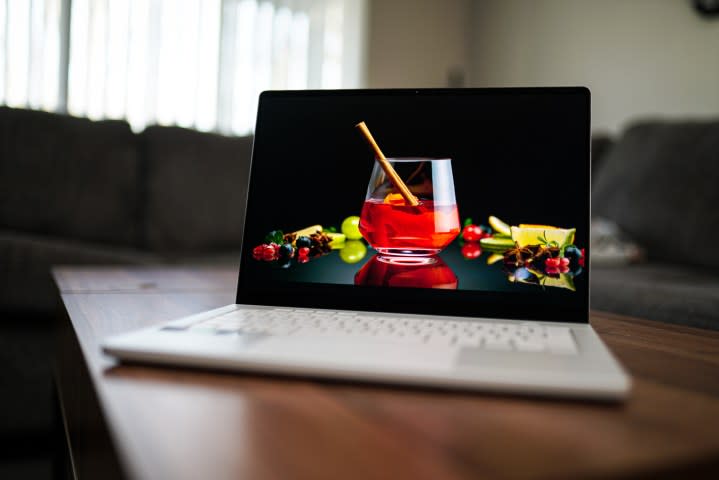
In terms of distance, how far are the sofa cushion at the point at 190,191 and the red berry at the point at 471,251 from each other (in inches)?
70.7

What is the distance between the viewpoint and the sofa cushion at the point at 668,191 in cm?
185

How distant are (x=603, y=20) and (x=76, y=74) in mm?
2637

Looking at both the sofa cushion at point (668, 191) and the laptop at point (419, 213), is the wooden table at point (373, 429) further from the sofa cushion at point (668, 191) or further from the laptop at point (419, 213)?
the sofa cushion at point (668, 191)

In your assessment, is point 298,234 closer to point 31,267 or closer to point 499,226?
point 499,226

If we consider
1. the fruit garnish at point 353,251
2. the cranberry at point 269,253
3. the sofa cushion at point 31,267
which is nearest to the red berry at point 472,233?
the fruit garnish at point 353,251

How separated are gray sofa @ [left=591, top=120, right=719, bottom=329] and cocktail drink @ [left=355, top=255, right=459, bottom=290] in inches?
35.9

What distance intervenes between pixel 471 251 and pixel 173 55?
307cm

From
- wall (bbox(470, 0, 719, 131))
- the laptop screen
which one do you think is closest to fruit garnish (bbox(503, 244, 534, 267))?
the laptop screen

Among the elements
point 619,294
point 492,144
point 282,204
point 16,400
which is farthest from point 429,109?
point 16,400

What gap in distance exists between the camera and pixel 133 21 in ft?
10.6

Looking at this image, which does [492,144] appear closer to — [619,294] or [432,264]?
[432,264]

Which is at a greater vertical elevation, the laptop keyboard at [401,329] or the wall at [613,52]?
the wall at [613,52]

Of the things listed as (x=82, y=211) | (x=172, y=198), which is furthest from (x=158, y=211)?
(x=82, y=211)

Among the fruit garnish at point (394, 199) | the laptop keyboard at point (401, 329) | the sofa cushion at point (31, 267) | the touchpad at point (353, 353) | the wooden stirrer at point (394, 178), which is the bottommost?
the sofa cushion at point (31, 267)
